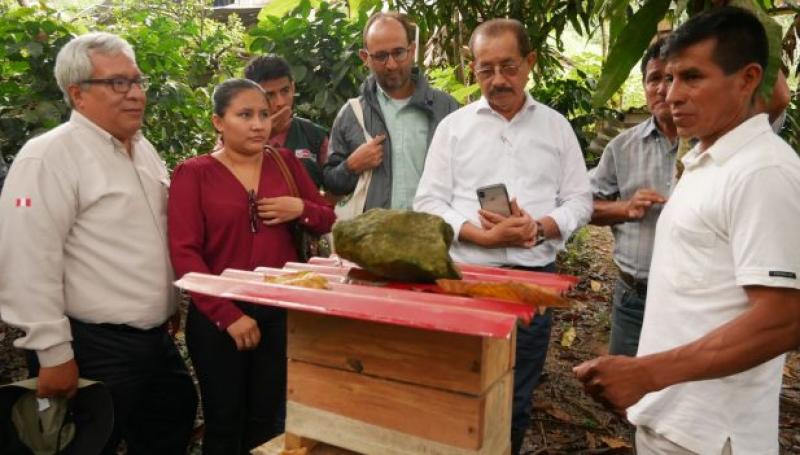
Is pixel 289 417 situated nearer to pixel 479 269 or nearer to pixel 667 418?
pixel 479 269

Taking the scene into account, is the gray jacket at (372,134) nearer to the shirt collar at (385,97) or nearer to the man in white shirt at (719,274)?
the shirt collar at (385,97)

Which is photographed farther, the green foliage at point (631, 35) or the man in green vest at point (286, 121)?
the man in green vest at point (286, 121)

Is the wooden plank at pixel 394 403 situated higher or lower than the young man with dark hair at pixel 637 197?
lower

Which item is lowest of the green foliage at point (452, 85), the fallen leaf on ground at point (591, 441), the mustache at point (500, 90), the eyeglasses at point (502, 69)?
the fallen leaf on ground at point (591, 441)

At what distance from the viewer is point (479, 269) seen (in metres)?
1.87

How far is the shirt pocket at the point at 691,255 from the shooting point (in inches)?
65.0

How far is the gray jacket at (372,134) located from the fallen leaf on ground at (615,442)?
212 cm

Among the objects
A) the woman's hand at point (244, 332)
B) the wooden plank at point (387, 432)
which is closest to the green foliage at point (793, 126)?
the wooden plank at point (387, 432)

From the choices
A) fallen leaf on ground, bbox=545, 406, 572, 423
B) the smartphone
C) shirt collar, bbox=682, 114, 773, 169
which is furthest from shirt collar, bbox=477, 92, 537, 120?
fallen leaf on ground, bbox=545, 406, 572, 423

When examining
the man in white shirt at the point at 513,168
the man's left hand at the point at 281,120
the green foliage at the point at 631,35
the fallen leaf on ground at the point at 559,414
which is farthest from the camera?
the fallen leaf on ground at the point at 559,414

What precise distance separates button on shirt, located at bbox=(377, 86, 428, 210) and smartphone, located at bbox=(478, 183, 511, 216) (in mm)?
954

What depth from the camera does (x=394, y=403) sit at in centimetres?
166

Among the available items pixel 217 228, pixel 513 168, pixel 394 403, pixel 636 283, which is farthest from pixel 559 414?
pixel 394 403

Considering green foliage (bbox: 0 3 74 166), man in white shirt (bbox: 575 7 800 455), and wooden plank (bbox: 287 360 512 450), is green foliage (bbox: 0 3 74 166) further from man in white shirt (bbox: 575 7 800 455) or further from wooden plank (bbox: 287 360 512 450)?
man in white shirt (bbox: 575 7 800 455)
